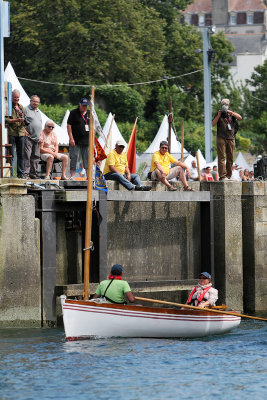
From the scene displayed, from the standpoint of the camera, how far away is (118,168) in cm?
2536

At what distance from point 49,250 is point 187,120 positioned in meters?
57.9

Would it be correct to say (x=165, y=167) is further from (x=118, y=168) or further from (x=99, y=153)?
(x=99, y=153)

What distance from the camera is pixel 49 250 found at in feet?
77.5

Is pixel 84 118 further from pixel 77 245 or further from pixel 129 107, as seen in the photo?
pixel 129 107

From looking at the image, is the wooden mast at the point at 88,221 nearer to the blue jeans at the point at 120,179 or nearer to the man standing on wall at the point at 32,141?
the man standing on wall at the point at 32,141

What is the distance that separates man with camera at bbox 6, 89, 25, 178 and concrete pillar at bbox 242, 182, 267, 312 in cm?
603

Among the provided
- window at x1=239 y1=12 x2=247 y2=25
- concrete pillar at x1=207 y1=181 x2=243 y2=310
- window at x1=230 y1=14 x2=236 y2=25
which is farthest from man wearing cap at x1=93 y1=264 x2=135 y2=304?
window at x1=239 y1=12 x2=247 y2=25

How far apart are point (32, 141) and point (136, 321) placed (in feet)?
16.4

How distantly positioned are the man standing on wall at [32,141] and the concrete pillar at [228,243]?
476 centimetres

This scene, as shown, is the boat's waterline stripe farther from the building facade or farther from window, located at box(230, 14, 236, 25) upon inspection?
window, located at box(230, 14, 236, 25)

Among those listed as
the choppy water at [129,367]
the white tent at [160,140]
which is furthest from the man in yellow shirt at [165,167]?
the white tent at [160,140]

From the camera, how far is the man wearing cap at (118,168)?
25.1 m

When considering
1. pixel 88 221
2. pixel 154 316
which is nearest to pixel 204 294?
pixel 154 316

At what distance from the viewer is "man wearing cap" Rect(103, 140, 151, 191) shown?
25105 mm
